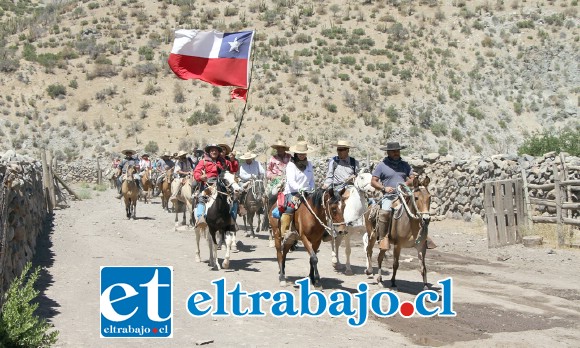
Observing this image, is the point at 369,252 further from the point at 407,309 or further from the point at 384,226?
the point at 407,309

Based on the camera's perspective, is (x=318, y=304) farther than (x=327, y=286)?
No

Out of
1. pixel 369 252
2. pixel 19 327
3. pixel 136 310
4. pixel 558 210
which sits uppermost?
pixel 558 210

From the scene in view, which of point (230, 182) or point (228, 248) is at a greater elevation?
point (230, 182)

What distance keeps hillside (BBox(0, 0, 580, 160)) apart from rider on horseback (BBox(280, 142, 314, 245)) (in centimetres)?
3288

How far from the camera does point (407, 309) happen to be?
436 inches

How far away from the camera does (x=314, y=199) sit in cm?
1230

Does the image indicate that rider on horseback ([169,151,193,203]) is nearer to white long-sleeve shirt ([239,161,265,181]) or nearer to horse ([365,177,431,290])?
white long-sleeve shirt ([239,161,265,181])

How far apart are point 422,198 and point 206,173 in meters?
4.89

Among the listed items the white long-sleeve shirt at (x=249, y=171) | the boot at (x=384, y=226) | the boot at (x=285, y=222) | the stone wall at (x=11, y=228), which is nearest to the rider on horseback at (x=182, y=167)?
the white long-sleeve shirt at (x=249, y=171)

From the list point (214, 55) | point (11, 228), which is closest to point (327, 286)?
point (11, 228)

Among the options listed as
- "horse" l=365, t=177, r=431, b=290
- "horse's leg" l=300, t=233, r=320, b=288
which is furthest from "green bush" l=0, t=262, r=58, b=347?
"horse" l=365, t=177, r=431, b=290

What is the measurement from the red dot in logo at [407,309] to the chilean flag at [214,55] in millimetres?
8278

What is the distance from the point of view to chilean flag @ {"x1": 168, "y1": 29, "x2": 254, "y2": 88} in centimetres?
1786

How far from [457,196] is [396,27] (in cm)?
3819
